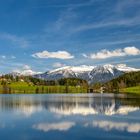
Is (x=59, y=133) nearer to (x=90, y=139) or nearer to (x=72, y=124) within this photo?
(x=90, y=139)

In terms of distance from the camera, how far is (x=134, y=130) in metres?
43.1

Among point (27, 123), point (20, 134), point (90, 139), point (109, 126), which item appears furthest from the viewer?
point (27, 123)

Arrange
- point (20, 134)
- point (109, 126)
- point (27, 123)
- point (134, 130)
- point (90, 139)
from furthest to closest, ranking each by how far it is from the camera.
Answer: point (27, 123)
point (109, 126)
point (134, 130)
point (20, 134)
point (90, 139)

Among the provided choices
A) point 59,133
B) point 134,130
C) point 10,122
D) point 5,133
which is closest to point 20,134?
point 5,133

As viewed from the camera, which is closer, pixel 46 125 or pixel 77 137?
pixel 77 137

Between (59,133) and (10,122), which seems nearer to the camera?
(59,133)

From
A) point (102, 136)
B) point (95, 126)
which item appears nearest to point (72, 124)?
point (95, 126)

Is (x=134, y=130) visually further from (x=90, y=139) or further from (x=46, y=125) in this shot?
(x=46, y=125)

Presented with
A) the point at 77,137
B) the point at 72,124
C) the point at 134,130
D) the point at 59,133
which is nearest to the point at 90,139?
the point at 77,137

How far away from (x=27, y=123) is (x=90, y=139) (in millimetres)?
15756

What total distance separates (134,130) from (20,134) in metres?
14.8

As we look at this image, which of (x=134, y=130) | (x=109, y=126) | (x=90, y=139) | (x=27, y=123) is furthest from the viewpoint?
(x=27, y=123)

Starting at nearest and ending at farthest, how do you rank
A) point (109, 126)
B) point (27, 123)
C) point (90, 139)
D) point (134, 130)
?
point (90, 139)
point (134, 130)
point (109, 126)
point (27, 123)

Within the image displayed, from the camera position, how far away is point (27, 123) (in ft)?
164
